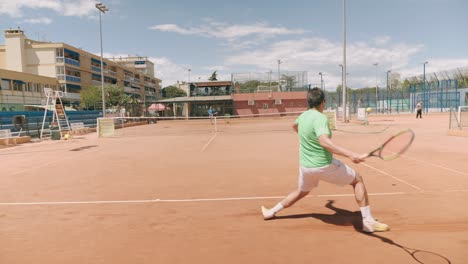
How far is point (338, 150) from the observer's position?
145 inches

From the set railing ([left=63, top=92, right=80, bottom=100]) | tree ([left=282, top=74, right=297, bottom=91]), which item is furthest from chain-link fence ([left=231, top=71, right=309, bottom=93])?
railing ([left=63, top=92, right=80, bottom=100])

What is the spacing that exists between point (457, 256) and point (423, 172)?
16.5 feet

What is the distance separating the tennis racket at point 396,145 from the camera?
13.7 ft

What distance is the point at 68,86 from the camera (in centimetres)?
5309

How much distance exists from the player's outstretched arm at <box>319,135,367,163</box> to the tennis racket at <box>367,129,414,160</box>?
0.52 meters

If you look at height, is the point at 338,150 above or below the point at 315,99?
below

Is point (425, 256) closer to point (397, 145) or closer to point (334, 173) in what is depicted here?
point (334, 173)

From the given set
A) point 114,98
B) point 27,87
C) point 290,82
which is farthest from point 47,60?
point 290,82

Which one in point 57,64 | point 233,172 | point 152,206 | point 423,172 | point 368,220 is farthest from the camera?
point 57,64

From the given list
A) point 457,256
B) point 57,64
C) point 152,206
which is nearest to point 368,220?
point 457,256

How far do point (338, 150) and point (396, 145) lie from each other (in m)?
1.40

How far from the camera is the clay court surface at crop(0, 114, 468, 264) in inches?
149

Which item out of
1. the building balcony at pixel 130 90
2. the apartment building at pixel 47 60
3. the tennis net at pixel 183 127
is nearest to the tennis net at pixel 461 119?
the tennis net at pixel 183 127

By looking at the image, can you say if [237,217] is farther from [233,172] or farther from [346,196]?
[233,172]
